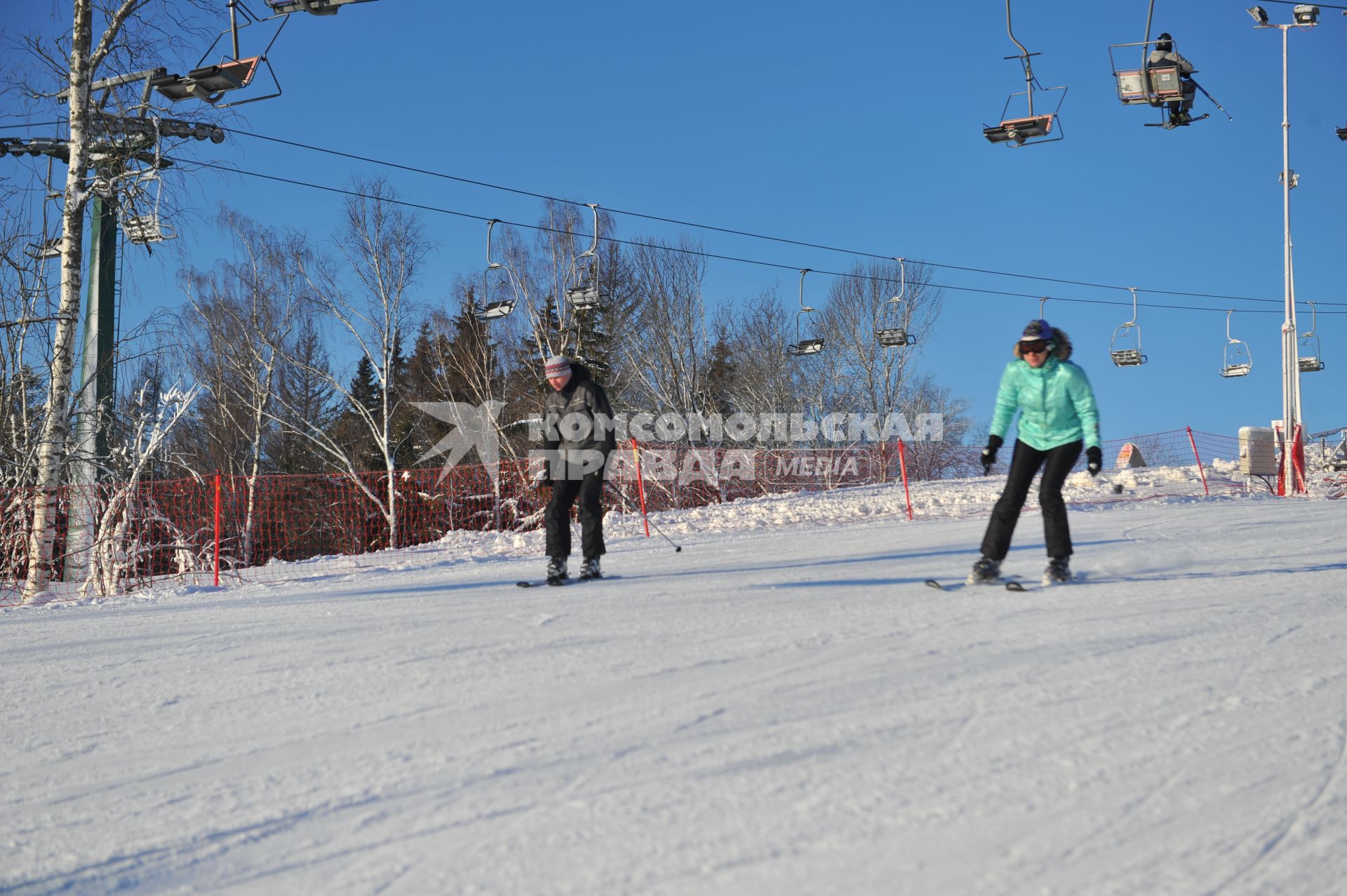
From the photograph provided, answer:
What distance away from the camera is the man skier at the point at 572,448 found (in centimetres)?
677

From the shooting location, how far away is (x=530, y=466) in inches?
783

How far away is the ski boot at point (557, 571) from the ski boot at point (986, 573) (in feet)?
8.83

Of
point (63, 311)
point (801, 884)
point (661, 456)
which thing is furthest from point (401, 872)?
point (661, 456)

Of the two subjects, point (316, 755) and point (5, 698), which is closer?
point (316, 755)

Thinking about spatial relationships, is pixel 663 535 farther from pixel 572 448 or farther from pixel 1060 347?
pixel 1060 347

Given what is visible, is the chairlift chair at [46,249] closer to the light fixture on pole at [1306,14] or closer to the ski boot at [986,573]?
the ski boot at [986,573]

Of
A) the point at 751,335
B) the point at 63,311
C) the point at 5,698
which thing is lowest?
the point at 5,698

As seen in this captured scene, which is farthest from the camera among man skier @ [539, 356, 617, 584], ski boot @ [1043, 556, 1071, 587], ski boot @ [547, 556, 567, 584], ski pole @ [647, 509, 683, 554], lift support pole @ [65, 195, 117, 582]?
lift support pole @ [65, 195, 117, 582]

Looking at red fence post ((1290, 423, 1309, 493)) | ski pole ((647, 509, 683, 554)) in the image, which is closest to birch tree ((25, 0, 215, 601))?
ski pole ((647, 509, 683, 554))

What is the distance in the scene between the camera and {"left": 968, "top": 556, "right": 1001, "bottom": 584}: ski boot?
6.07 metres

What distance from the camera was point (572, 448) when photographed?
22.4 feet

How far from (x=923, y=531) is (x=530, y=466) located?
9943 millimetres

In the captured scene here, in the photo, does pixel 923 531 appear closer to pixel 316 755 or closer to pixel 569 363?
pixel 569 363

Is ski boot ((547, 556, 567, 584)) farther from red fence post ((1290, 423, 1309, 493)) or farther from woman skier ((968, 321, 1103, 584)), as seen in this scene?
red fence post ((1290, 423, 1309, 493))
